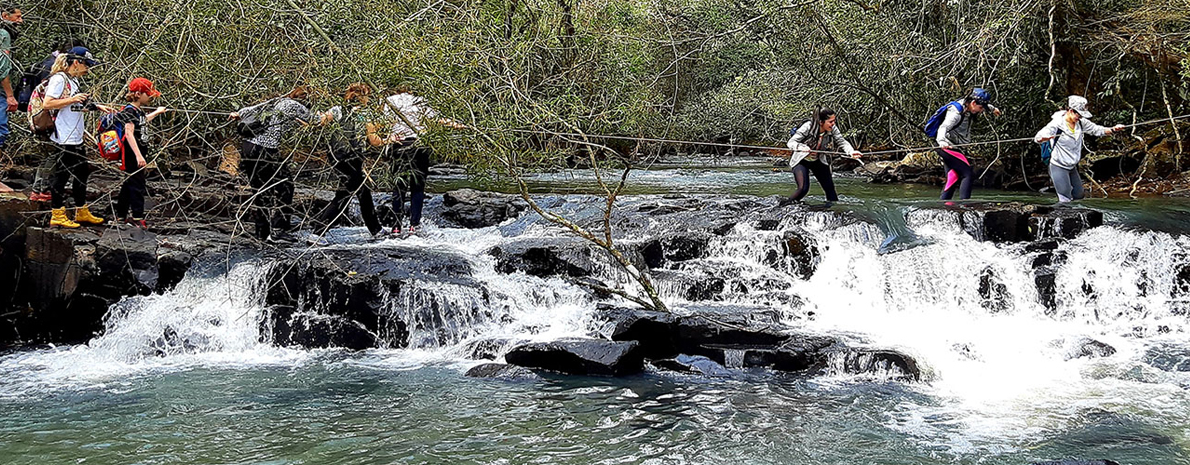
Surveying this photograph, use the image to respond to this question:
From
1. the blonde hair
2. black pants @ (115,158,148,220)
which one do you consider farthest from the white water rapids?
the blonde hair

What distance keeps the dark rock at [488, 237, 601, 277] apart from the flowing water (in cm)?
22

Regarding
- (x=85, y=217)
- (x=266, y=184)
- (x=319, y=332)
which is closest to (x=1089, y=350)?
(x=319, y=332)

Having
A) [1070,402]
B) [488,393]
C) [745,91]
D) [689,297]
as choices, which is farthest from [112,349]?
[745,91]

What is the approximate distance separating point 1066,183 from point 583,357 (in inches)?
248

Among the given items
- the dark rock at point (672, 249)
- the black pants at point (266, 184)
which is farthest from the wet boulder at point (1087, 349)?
A: the black pants at point (266, 184)

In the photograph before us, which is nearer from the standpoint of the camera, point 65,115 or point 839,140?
point 65,115

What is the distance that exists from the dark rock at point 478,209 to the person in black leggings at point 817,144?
3.44 m

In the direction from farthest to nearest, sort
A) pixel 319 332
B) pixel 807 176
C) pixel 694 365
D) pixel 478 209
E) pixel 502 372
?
pixel 478 209 < pixel 807 176 < pixel 319 332 < pixel 694 365 < pixel 502 372

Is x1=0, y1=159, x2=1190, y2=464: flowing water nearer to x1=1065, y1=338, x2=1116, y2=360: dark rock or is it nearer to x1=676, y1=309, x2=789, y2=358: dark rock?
x1=1065, y1=338, x2=1116, y2=360: dark rock

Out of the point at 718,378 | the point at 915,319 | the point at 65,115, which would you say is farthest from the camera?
the point at 915,319

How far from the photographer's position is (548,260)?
10.0 meters

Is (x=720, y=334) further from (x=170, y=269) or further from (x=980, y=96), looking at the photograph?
(x=170, y=269)

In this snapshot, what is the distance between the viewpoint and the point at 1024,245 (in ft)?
33.4

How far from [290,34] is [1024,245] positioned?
7244 millimetres
